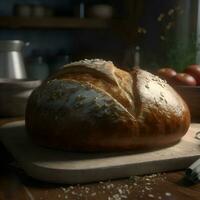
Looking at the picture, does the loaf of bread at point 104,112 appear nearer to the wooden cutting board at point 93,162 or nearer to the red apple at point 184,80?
the wooden cutting board at point 93,162

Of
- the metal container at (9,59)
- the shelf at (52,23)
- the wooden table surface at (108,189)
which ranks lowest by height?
the wooden table surface at (108,189)

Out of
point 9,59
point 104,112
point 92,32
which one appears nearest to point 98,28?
point 92,32

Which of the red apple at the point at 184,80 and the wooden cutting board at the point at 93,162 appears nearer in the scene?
the wooden cutting board at the point at 93,162

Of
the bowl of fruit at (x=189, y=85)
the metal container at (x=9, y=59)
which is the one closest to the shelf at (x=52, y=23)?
the metal container at (x=9, y=59)

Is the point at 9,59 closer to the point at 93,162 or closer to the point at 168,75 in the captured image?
the point at 168,75

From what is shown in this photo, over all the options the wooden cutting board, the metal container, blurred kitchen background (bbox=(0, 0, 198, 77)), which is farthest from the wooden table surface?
blurred kitchen background (bbox=(0, 0, 198, 77))

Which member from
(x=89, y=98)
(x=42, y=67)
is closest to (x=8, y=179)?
(x=89, y=98)
